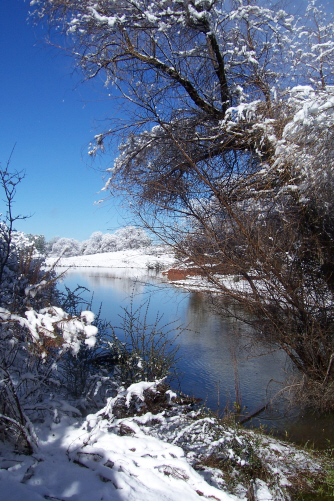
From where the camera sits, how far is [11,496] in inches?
58.4

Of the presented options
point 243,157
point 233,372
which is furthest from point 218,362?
point 243,157

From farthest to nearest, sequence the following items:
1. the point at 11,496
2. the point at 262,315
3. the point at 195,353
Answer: the point at 195,353 → the point at 262,315 → the point at 11,496

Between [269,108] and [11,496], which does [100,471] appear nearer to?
[11,496]

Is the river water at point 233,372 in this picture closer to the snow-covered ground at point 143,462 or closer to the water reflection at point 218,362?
the water reflection at point 218,362

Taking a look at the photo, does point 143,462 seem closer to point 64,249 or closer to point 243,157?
point 64,249

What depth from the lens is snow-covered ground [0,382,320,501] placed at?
1.71 m

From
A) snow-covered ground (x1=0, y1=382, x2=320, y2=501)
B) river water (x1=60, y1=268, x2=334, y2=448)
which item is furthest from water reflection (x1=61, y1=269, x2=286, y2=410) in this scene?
snow-covered ground (x1=0, y1=382, x2=320, y2=501)

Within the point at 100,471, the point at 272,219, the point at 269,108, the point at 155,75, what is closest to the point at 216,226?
the point at 272,219

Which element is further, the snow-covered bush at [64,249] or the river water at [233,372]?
the river water at [233,372]

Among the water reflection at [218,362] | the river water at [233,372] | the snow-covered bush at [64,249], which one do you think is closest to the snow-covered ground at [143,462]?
the river water at [233,372]

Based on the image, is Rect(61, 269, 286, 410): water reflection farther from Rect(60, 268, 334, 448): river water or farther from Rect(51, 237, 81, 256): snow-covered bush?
Rect(51, 237, 81, 256): snow-covered bush

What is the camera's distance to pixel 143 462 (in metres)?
2.04

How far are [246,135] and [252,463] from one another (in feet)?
9.68

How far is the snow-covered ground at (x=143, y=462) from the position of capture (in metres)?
1.71
